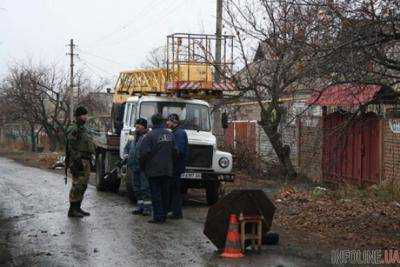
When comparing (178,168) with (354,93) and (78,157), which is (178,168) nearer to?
(78,157)

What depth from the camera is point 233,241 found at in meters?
8.11

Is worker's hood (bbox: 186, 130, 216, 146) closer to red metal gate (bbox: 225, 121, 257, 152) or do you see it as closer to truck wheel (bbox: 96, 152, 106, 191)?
truck wheel (bbox: 96, 152, 106, 191)

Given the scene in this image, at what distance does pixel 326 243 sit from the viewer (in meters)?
9.14

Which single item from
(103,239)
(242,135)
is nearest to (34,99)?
(242,135)

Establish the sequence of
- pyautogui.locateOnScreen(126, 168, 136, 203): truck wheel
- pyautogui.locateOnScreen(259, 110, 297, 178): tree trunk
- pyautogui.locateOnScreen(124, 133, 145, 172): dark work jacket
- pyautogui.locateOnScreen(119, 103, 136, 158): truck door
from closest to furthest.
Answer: pyautogui.locateOnScreen(124, 133, 145, 172): dark work jacket, pyautogui.locateOnScreen(126, 168, 136, 203): truck wheel, pyautogui.locateOnScreen(119, 103, 136, 158): truck door, pyautogui.locateOnScreen(259, 110, 297, 178): tree trunk

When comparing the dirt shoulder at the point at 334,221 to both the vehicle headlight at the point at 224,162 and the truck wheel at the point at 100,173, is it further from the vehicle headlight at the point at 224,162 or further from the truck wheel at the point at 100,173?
the truck wheel at the point at 100,173

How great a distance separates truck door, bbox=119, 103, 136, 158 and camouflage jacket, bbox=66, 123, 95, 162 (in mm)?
2766

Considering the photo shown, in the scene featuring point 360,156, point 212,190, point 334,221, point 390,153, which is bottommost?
point 334,221

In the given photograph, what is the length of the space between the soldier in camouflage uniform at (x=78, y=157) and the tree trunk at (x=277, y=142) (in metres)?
8.05

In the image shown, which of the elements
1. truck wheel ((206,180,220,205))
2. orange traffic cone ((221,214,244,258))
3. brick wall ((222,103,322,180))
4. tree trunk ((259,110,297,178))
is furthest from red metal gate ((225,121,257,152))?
orange traffic cone ((221,214,244,258))

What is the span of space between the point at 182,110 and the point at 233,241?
664 centimetres

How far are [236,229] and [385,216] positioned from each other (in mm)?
4159

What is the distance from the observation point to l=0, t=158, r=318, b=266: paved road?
7.98m

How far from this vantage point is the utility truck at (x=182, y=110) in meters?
13.4
